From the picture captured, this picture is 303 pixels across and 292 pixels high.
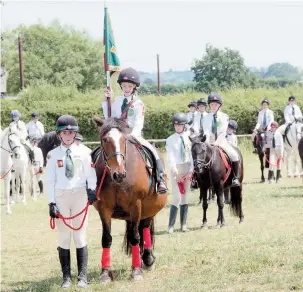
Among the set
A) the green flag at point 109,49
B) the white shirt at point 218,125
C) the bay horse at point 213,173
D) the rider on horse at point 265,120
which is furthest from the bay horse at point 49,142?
the green flag at point 109,49

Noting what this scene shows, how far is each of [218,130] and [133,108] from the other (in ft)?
16.9

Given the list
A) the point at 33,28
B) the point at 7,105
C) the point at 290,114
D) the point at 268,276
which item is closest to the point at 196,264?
the point at 268,276

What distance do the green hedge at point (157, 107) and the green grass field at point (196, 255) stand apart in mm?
22450

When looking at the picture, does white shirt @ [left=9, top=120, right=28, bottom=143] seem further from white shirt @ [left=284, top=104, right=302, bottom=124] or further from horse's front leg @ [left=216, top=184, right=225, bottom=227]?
white shirt @ [left=284, top=104, right=302, bottom=124]

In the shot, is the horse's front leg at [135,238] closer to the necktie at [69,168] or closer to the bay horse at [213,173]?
the necktie at [69,168]

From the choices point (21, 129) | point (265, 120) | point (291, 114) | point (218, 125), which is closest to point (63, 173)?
point (218, 125)

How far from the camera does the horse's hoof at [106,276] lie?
8.92 metres

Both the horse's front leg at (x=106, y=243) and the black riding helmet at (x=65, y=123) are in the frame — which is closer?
the black riding helmet at (x=65, y=123)

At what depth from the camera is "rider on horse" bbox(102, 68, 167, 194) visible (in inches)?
368

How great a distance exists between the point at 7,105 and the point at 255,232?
100.0 ft

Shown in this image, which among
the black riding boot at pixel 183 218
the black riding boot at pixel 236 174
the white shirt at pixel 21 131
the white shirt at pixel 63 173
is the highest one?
the white shirt at pixel 63 173

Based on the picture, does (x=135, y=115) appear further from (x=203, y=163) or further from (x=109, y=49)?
(x=203, y=163)

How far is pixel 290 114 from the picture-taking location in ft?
80.6

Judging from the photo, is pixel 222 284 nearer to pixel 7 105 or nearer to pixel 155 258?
pixel 155 258
